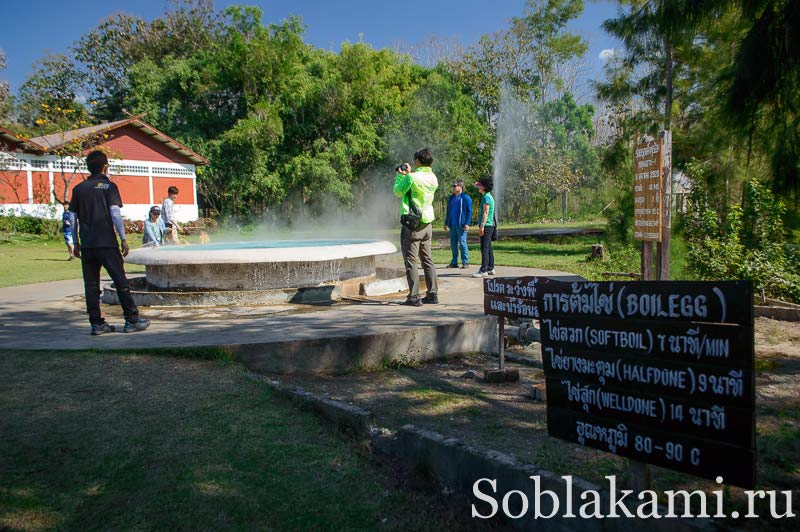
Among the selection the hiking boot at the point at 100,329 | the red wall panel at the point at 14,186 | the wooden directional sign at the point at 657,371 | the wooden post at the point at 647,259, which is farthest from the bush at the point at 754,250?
the red wall panel at the point at 14,186

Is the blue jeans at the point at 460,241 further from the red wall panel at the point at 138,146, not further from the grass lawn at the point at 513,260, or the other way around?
the red wall panel at the point at 138,146

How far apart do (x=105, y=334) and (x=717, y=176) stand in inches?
455

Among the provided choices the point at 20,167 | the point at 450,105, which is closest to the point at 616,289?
the point at 20,167

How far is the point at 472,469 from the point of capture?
310cm

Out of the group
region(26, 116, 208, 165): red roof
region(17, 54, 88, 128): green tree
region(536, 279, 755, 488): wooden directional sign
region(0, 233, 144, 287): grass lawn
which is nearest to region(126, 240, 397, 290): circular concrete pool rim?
region(0, 233, 144, 287): grass lawn

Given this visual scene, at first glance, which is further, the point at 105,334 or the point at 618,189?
the point at 618,189

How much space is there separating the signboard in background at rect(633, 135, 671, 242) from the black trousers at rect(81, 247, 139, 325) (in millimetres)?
5280

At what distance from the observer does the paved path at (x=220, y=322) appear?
→ 5801 millimetres

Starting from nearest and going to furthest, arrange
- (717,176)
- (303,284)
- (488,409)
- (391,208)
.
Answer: (488,409)
(303,284)
(717,176)
(391,208)

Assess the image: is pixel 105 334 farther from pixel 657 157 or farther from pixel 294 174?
pixel 294 174

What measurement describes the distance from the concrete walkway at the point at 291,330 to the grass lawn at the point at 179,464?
2.84ft

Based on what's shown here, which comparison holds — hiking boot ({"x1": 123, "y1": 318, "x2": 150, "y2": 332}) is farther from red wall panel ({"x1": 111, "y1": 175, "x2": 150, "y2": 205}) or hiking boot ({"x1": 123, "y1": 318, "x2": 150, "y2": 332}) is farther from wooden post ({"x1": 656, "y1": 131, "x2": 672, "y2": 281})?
red wall panel ({"x1": 111, "y1": 175, "x2": 150, "y2": 205})

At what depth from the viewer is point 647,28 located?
6.57 metres

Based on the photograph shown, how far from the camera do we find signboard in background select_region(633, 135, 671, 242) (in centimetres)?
643
